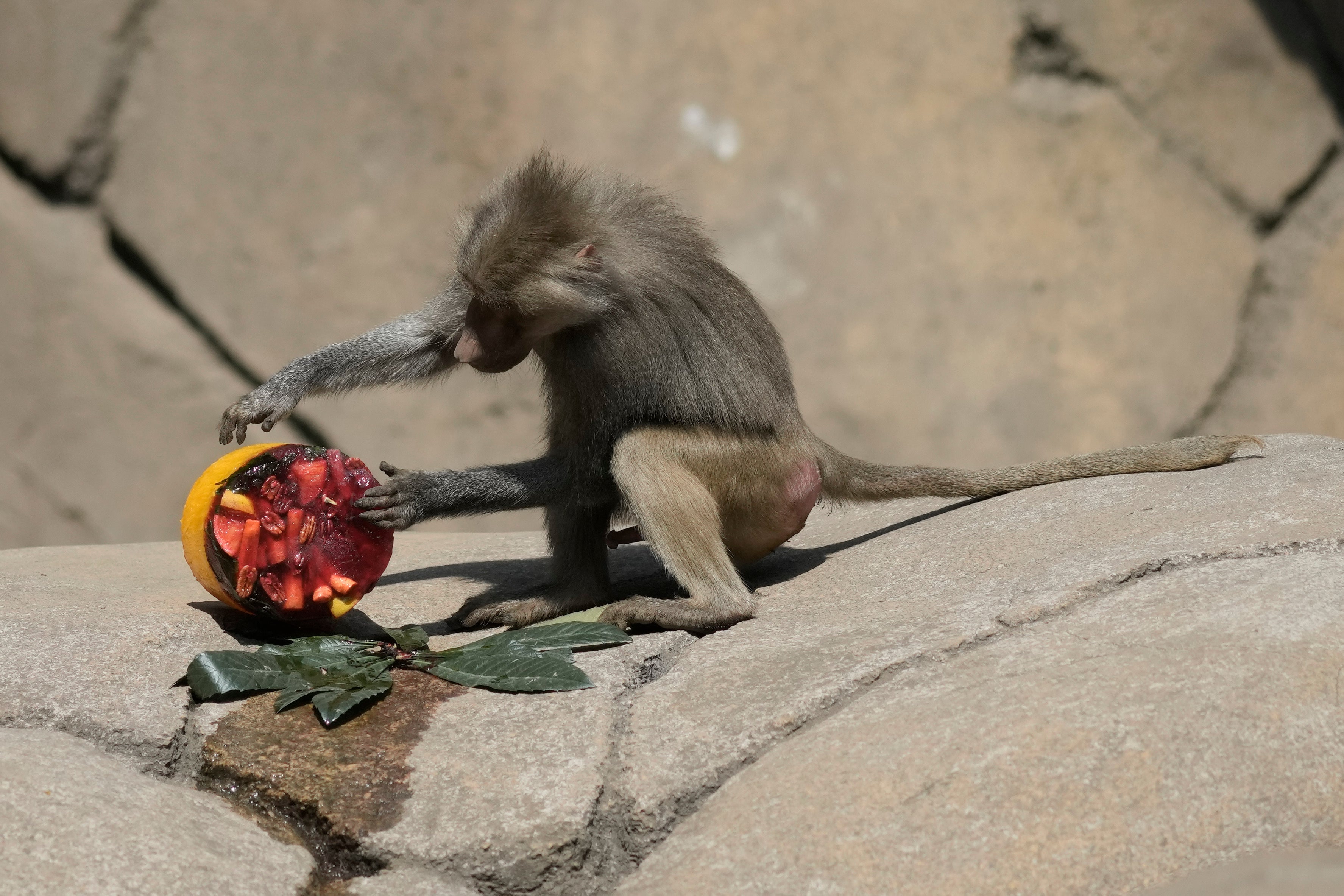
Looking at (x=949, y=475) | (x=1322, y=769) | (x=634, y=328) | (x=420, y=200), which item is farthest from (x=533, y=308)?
(x=420, y=200)

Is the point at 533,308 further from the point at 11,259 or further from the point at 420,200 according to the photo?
the point at 11,259

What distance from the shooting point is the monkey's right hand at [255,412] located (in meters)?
3.27

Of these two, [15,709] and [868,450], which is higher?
[15,709]

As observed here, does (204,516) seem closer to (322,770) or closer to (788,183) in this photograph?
(322,770)

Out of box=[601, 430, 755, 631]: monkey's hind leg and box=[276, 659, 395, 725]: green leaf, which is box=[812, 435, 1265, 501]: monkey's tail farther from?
box=[276, 659, 395, 725]: green leaf

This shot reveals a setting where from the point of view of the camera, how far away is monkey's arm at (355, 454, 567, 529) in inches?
121

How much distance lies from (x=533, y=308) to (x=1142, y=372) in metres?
4.05

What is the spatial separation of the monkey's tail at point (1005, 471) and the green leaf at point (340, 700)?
1.40m

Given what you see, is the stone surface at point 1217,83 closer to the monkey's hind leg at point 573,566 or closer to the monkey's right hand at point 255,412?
the monkey's hind leg at point 573,566

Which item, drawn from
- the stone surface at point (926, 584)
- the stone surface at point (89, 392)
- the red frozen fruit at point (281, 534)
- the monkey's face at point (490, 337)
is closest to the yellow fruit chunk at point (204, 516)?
the red frozen fruit at point (281, 534)

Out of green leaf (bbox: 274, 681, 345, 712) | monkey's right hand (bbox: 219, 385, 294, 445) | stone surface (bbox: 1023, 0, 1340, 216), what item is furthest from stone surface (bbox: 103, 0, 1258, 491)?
green leaf (bbox: 274, 681, 345, 712)

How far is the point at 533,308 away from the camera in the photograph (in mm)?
3104

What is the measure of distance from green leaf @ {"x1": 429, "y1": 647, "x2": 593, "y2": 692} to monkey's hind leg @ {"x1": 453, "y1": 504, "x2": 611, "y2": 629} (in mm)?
512

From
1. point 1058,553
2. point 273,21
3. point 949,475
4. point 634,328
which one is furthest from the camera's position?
point 273,21
